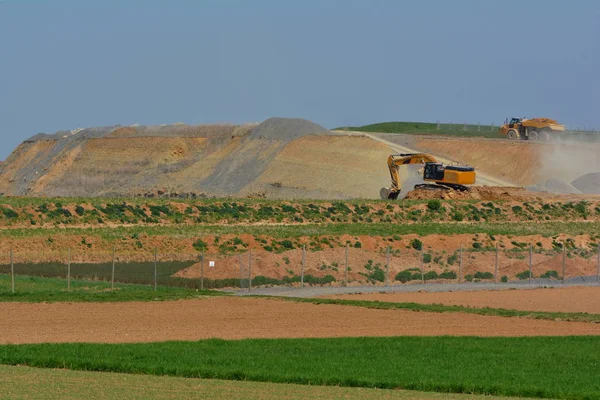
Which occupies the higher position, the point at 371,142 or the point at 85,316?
the point at 371,142

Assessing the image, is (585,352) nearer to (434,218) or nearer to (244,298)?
(244,298)

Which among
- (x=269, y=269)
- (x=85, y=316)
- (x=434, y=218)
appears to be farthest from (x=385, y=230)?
(x=85, y=316)

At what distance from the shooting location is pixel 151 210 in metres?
79.4

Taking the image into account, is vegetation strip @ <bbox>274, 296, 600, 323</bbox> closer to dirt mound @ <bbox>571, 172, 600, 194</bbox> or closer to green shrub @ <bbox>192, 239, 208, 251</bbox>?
green shrub @ <bbox>192, 239, 208, 251</bbox>

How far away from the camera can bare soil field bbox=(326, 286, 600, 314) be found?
143 feet

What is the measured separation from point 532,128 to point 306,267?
6573 cm

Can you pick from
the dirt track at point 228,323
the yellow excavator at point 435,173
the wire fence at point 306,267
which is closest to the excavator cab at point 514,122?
the yellow excavator at point 435,173

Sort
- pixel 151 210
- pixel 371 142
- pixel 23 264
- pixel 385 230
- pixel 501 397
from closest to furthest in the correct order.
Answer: pixel 501 397 < pixel 23 264 < pixel 385 230 < pixel 151 210 < pixel 371 142

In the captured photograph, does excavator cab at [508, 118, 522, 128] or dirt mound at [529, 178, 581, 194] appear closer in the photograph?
dirt mound at [529, 178, 581, 194]

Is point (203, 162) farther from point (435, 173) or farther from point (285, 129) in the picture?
point (435, 173)

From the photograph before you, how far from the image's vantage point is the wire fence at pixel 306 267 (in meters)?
50.8

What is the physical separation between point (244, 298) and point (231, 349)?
14.0 metres

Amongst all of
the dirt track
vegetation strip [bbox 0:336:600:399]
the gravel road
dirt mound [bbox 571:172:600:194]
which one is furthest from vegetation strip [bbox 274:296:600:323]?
dirt mound [bbox 571:172:600:194]

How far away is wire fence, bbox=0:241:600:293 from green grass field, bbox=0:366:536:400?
2111cm
